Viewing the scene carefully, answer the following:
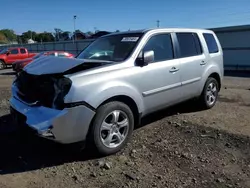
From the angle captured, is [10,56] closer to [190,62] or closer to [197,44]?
[197,44]

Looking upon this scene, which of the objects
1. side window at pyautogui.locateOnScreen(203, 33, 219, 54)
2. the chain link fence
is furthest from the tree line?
side window at pyautogui.locateOnScreen(203, 33, 219, 54)

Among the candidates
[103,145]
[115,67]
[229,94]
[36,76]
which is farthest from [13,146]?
[229,94]

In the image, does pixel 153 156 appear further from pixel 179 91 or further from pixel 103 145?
pixel 179 91

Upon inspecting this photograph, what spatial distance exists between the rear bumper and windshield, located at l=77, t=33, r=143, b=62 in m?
1.31

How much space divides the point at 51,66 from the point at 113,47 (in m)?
1.31

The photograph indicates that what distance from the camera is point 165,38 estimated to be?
209 inches

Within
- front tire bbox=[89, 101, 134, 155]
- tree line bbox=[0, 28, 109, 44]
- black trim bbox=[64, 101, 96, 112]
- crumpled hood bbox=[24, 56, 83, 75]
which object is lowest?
front tire bbox=[89, 101, 134, 155]

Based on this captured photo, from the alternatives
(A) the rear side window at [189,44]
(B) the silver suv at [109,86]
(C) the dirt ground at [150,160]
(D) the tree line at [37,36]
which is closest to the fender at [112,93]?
(B) the silver suv at [109,86]

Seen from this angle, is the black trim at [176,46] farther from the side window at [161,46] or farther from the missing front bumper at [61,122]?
the missing front bumper at [61,122]

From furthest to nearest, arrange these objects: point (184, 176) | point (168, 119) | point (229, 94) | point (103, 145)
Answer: point (229, 94) < point (168, 119) < point (103, 145) < point (184, 176)

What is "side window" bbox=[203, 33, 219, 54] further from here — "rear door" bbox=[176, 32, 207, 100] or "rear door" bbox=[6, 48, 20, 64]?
"rear door" bbox=[6, 48, 20, 64]

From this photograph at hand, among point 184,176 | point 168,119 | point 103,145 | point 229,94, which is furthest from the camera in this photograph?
point 229,94

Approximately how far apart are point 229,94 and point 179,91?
382cm

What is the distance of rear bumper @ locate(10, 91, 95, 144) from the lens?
11.9 feet
